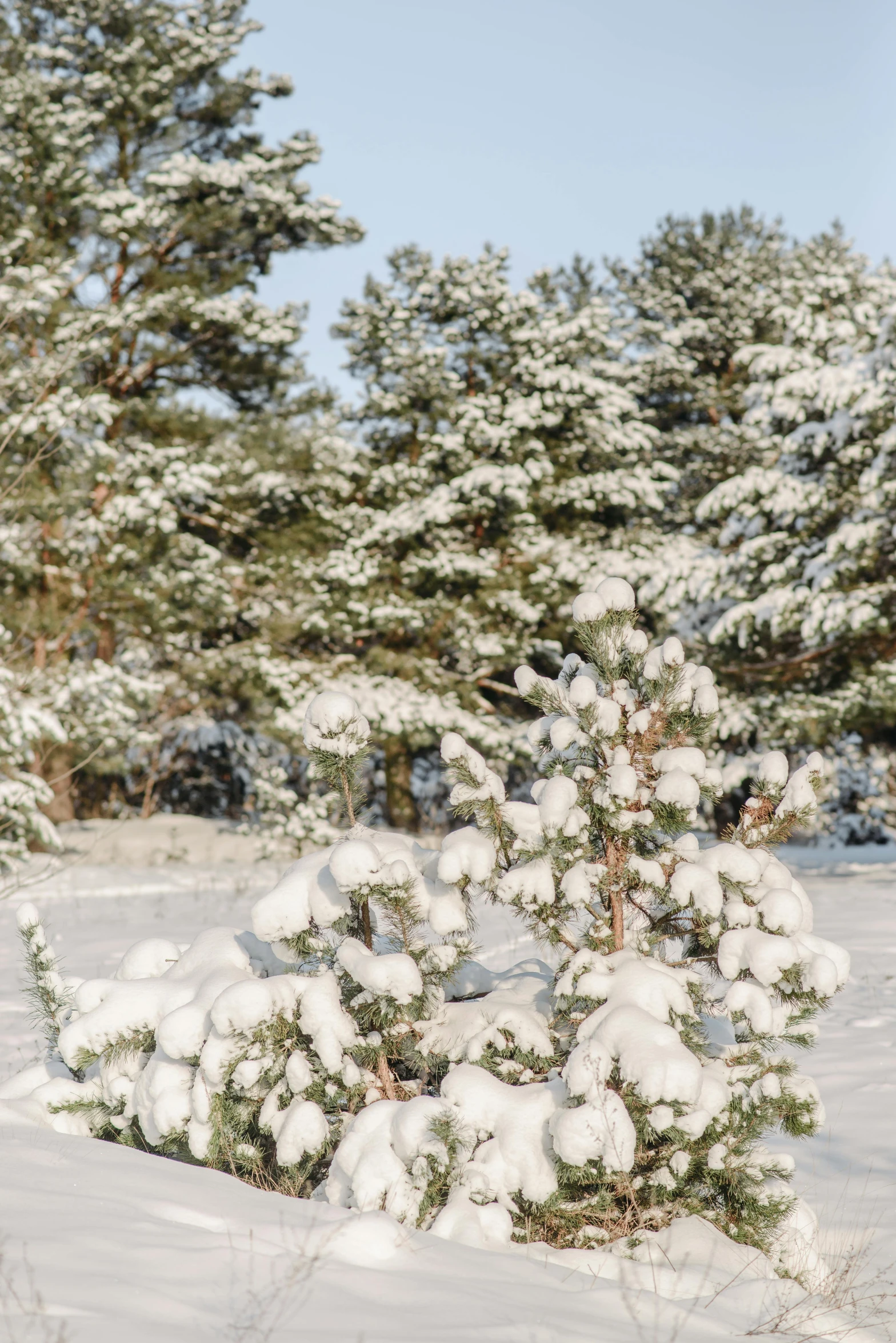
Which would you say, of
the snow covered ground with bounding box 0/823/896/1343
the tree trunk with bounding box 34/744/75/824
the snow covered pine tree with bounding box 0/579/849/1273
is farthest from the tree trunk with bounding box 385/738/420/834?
the snow covered pine tree with bounding box 0/579/849/1273

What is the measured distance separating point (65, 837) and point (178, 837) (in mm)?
1711

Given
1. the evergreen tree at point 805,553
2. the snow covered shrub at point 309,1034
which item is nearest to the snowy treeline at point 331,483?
the evergreen tree at point 805,553

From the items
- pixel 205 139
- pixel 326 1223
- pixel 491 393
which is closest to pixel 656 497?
pixel 491 393

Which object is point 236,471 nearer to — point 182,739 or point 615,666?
point 182,739

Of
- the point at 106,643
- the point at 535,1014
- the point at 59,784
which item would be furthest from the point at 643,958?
the point at 59,784

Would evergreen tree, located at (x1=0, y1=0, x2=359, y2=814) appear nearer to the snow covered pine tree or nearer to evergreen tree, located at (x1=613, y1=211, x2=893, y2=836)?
evergreen tree, located at (x1=613, y1=211, x2=893, y2=836)

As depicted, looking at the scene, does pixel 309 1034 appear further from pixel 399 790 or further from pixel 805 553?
pixel 399 790

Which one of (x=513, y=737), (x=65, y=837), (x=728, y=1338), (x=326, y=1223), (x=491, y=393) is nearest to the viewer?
(x=728, y=1338)

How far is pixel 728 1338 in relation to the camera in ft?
6.93

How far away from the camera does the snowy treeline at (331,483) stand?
36.2ft

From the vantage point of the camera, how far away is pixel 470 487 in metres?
13.6

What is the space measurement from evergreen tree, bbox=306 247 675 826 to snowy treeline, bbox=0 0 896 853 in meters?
0.05

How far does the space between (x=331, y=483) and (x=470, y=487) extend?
75.4 inches

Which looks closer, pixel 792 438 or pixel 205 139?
pixel 792 438
